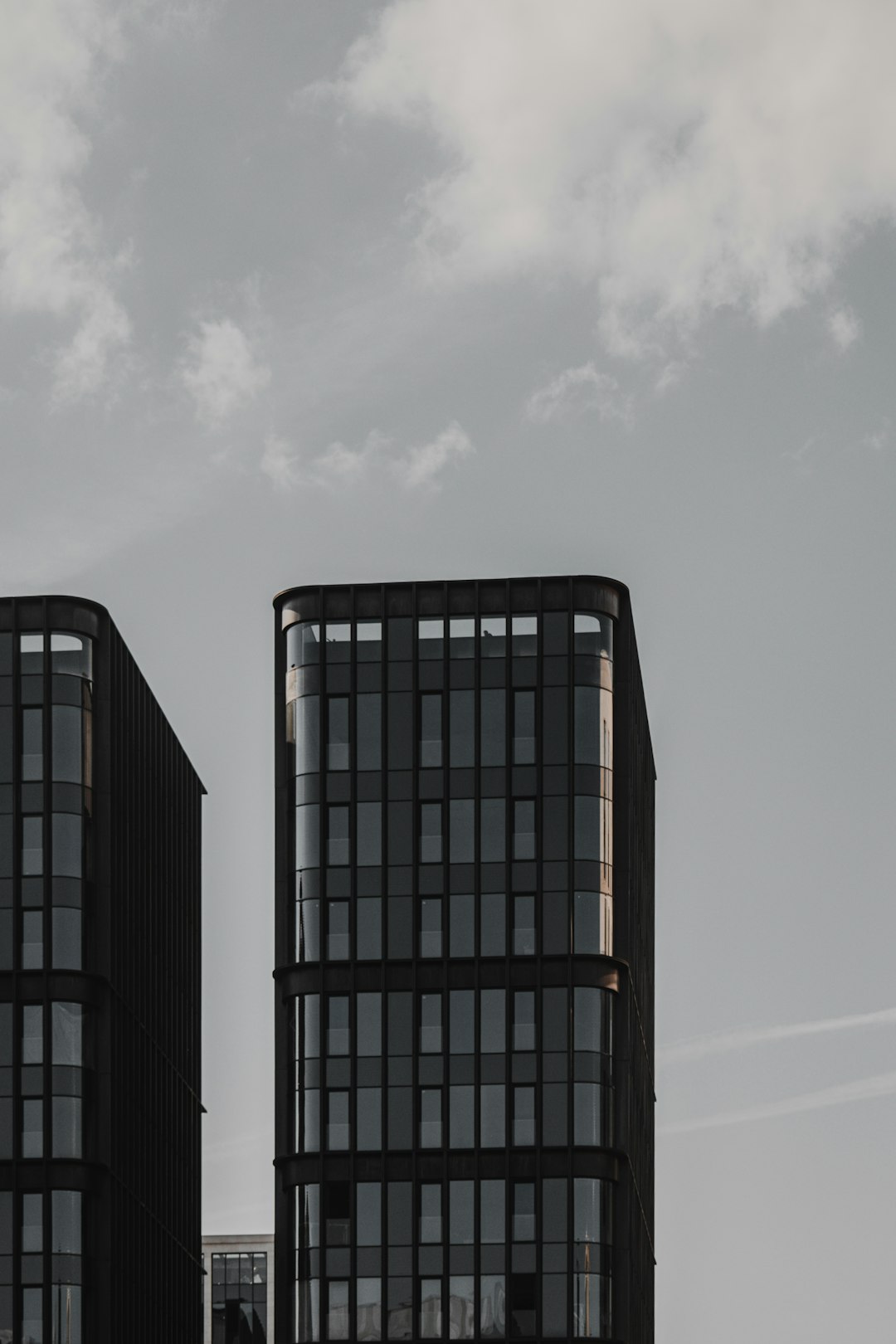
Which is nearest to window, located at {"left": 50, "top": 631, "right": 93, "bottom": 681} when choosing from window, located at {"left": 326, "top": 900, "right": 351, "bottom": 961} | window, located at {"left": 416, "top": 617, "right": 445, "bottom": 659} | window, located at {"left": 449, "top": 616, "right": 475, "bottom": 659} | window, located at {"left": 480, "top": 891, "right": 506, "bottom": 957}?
window, located at {"left": 416, "top": 617, "right": 445, "bottom": 659}

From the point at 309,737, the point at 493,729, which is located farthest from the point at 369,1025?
the point at 493,729

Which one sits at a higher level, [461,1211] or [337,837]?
[337,837]

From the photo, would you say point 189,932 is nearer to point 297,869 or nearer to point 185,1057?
point 185,1057

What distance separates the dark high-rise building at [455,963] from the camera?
116 meters

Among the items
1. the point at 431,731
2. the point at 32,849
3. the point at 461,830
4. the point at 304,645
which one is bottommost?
the point at 32,849

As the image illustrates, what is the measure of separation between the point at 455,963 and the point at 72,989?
16592mm

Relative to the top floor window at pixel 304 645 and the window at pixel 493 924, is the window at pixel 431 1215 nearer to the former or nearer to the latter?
the window at pixel 493 924

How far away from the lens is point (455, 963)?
119 metres

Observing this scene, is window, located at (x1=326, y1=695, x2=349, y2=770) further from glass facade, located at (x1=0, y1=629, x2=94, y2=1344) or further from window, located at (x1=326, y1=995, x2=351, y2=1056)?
glass facade, located at (x1=0, y1=629, x2=94, y2=1344)

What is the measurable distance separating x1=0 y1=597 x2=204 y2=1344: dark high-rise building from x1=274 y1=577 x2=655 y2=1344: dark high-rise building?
7.62 meters

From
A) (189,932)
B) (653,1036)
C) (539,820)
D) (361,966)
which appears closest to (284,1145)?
(361,966)

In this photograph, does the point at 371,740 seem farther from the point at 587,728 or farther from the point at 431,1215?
the point at 431,1215

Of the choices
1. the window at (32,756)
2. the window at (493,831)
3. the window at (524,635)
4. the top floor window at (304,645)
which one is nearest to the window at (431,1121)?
the window at (493,831)

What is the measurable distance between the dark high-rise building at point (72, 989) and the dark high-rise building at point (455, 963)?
762 centimetres
